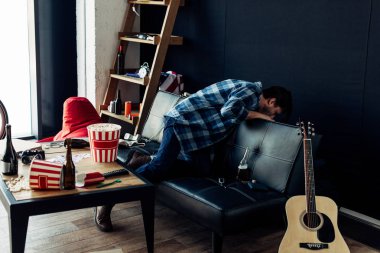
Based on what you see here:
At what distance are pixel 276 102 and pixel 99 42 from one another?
2332mm

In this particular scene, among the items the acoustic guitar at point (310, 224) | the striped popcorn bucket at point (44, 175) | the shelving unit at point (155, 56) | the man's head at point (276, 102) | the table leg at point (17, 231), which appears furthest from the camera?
the shelving unit at point (155, 56)

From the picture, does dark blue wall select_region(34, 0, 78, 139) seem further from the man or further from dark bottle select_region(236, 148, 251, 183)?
dark bottle select_region(236, 148, 251, 183)

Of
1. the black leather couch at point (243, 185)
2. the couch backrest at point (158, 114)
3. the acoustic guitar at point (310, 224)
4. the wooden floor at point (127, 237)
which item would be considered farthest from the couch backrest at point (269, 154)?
the couch backrest at point (158, 114)

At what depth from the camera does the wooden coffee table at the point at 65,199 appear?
2.39 metres

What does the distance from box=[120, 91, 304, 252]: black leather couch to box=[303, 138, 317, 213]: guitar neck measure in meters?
0.17

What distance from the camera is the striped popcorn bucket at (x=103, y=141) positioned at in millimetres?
3021

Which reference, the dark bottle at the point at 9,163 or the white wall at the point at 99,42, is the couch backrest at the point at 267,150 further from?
the white wall at the point at 99,42

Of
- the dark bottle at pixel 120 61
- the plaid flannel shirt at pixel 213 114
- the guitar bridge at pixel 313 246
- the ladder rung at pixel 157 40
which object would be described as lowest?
the guitar bridge at pixel 313 246

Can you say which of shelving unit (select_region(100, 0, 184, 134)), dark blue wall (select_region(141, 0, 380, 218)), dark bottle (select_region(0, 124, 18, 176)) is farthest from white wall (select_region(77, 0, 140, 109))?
dark bottle (select_region(0, 124, 18, 176))

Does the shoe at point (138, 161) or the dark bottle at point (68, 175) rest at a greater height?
the dark bottle at point (68, 175)

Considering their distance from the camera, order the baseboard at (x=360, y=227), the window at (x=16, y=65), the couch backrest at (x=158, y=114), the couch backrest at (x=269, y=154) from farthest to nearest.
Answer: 1. the window at (x=16, y=65)
2. the couch backrest at (x=158, y=114)
3. the baseboard at (x=360, y=227)
4. the couch backrest at (x=269, y=154)

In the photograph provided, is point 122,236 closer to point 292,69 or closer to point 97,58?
point 292,69

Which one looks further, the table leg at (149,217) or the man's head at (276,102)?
the man's head at (276,102)

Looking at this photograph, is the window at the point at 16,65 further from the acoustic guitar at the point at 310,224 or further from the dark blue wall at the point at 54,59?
the acoustic guitar at the point at 310,224
